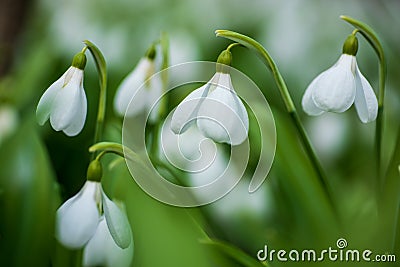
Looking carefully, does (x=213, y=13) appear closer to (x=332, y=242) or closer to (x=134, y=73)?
(x=134, y=73)

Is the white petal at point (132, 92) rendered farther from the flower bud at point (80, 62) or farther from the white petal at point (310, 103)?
the white petal at point (310, 103)

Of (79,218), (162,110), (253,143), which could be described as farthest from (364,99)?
(79,218)

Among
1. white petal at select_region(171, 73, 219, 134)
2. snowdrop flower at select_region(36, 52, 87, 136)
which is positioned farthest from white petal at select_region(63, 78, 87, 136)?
white petal at select_region(171, 73, 219, 134)

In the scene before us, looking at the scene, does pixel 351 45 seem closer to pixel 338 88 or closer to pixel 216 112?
pixel 338 88

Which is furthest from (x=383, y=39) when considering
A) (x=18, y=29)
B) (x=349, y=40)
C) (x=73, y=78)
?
(x=18, y=29)

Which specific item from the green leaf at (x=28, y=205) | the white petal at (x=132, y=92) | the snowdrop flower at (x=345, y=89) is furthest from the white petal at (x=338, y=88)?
the green leaf at (x=28, y=205)
